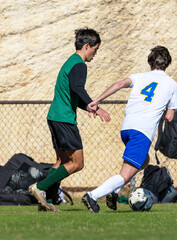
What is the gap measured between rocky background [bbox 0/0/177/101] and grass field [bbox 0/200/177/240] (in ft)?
22.6

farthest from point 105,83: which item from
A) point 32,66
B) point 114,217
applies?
point 114,217

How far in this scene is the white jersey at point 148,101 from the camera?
21.5 ft

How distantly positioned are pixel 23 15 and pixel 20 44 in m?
0.73

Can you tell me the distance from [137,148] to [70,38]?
7.29 metres

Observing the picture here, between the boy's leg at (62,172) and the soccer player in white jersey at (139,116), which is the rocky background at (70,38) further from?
the soccer player in white jersey at (139,116)

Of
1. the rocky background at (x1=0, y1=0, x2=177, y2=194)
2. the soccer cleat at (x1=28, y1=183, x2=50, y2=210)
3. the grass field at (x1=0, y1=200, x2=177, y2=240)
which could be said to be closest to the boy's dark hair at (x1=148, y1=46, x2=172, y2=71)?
the grass field at (x1=0, y1=200, x2=177, y2=240)

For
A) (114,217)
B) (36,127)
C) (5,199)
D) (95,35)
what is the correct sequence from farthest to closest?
1. (36,127)
2. (5,199)
3. (95,35)
4. (114,217)

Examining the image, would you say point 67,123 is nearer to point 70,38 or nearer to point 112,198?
point 112,198

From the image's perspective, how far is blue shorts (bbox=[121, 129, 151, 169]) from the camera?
6473mm

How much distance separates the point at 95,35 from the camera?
701 centimetres

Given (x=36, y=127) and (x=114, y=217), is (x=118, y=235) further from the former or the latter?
(x=36, y=127)

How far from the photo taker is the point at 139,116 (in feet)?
21.5

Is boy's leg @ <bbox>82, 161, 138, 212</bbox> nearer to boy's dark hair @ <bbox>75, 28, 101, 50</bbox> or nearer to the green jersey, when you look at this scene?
the green jersey

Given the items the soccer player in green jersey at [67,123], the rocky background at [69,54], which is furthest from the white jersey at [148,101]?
the rocky background at [69,54]
